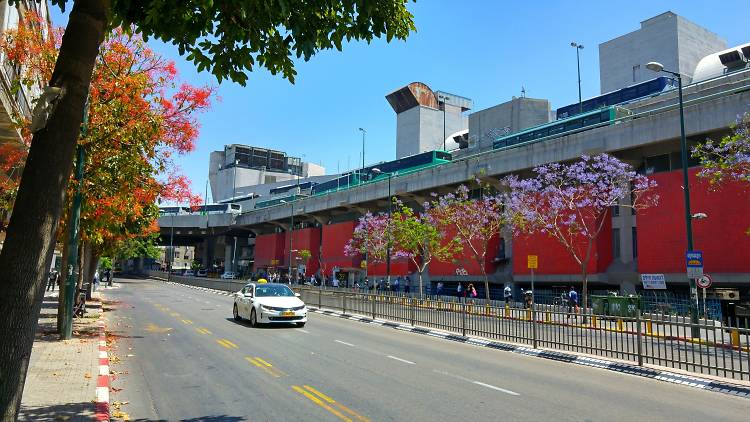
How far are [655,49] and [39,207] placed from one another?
63691 mm

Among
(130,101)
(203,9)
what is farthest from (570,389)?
(130,101)

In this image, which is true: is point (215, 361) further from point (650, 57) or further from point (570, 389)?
point (650, 57)

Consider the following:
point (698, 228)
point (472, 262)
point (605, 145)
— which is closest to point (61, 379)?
point (698, 228)

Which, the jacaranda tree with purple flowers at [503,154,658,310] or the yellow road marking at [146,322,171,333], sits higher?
the jacaranda tree with purple flowers at [503,154,658,310]

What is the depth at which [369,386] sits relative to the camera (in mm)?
8992

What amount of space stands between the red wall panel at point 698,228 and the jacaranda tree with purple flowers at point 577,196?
1.27 m

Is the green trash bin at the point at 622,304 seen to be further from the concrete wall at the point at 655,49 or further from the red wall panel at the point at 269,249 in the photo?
the red wall panel at the point at 269,249

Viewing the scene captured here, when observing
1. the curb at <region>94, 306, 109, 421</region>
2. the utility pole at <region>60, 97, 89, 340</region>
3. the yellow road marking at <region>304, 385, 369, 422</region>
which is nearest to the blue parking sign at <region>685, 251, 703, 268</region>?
the yellow road marking at <region>304, 385, 369, 422</region>

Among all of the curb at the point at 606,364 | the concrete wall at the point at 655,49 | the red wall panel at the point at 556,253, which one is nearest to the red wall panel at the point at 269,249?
the red wall panel at the point at 556,253

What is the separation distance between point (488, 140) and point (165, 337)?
4936 cm

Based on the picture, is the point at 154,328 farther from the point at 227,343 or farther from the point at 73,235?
the point at 73,235

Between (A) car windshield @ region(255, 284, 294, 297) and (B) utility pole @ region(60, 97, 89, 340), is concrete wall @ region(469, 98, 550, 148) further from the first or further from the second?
(B) utility pole @ region(60, 97, 89, 340)

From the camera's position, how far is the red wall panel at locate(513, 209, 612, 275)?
A: 37031 millimetres

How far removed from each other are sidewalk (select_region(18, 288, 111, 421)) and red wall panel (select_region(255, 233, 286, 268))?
69.4m
